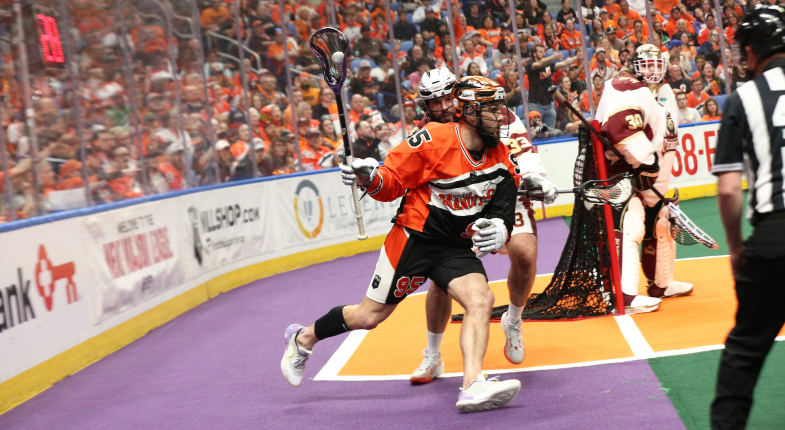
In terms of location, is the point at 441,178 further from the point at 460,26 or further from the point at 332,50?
the point at 460,26

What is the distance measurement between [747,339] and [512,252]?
79.4 inches

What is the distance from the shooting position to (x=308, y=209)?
10.5m

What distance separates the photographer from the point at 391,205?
1162cm

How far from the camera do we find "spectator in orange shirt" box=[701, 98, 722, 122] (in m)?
12.9

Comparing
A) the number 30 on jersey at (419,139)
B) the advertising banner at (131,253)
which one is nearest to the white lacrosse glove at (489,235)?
the number 30 on jersey at (419,139)

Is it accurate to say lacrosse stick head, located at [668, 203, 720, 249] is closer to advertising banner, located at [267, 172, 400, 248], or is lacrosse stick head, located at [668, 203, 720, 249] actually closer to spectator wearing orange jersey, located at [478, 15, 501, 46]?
advertising banner, located at [267, 172, 400, 248]

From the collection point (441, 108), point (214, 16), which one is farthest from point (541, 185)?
point (214, 16)

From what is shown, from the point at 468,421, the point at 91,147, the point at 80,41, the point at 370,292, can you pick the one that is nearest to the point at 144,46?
the point at 80,41

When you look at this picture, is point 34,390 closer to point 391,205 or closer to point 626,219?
point 626,219

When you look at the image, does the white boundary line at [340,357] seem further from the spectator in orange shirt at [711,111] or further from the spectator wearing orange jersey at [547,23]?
the spectator in orange shirt at [711,111]

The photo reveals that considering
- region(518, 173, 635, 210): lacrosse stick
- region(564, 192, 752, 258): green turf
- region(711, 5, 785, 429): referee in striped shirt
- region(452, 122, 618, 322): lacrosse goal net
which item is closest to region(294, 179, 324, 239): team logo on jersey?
region(564, 192, 752, 258): green turf

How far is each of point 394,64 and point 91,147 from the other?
6632 millimetres

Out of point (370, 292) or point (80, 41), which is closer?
point (370, 292)

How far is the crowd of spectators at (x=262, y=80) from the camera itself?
21.1ft
